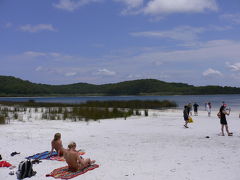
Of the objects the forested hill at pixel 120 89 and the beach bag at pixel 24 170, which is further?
the forested hill at pixel 120 89

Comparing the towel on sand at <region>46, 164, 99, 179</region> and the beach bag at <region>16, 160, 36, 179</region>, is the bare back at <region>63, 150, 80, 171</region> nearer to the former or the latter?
the towel on sand at <region>46, 164, 99, 179</region>

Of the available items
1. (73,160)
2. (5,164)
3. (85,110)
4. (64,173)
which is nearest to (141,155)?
(73,160)

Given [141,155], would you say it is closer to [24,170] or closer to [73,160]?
[73,160]

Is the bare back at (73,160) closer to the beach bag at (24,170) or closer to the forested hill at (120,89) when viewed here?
the beach bag at (24,170)

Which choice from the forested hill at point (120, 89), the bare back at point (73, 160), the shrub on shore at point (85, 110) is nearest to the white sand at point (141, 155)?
the bare back at point (73, 160)

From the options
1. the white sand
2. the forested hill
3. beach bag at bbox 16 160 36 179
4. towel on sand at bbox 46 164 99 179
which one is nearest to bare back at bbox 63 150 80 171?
towel on sand at bbox 46 164 99 179

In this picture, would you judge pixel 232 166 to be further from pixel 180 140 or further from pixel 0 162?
pixel 0 162

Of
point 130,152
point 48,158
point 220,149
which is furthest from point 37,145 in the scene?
point 220,149

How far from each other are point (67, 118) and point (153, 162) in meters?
12.4

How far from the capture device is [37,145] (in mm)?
10109

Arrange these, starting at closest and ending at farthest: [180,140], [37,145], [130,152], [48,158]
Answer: [48,158]
[130,152]
[37,145]
[180,140]

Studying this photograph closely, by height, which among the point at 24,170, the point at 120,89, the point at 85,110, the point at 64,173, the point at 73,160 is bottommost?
the point at 64,173

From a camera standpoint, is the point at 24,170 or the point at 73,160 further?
the point at 73,160

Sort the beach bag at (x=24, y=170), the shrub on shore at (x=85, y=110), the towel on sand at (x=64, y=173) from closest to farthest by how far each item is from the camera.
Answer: the beach bag at (x=24, y=170) → the towel on sand at (x=64, y=173) → the shrub on shore at (x=85, y=110)
